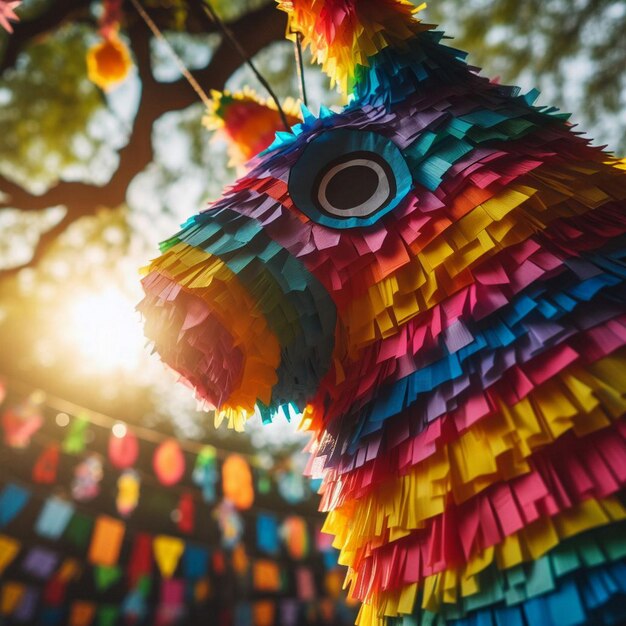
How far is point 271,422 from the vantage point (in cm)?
63

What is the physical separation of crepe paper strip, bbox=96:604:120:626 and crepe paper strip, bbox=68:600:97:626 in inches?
2.5

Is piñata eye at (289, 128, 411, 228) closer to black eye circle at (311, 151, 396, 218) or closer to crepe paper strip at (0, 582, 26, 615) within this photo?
black eye circle at (311, 151, 396, 218)

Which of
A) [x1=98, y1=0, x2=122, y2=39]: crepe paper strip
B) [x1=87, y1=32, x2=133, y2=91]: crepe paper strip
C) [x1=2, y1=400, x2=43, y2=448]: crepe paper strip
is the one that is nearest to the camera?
[x1=87, y1=32, x2=133, y2=91]: crepe paper strip

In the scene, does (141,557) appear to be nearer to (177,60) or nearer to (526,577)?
(177,60)

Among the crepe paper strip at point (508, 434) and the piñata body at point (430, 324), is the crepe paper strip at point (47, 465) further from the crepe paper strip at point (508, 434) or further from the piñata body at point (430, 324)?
the crepe paper strip at point (508, 434)

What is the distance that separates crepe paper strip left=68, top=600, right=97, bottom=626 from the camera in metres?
4.81

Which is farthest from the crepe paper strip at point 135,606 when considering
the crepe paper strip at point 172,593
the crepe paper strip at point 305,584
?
the crepe paper strip at point 305,584

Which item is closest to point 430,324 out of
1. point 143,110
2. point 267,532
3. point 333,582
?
point 143,110

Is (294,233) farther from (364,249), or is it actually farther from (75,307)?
(75,307)

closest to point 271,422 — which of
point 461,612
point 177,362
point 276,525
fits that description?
point 177,362

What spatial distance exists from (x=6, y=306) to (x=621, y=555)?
18.5 feet

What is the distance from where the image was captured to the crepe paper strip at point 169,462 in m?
4.23

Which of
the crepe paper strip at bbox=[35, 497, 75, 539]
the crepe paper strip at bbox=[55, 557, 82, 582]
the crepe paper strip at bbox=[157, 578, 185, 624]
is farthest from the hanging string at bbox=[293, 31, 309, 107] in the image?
the crepe paper strip at bbox=[55, 557, 82, 582]

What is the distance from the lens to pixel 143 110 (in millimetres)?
1832
